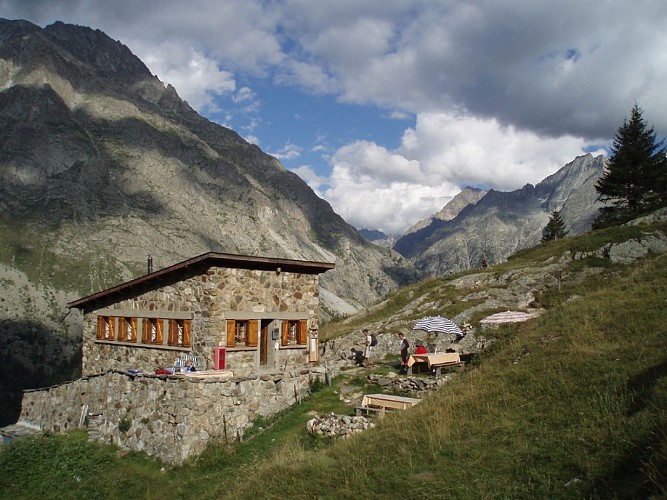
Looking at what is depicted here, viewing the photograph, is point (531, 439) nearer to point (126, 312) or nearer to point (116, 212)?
point (126, 312)

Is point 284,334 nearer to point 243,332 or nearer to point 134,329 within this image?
point 243,332

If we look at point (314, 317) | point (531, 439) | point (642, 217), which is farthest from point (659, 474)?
point (642, 217)

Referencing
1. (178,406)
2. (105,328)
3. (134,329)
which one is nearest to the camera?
(178,406)

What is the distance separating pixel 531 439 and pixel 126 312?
21777 mm

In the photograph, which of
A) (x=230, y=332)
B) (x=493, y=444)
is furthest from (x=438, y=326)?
(x=493, y=444)

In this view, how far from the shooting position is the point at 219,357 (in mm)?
20391

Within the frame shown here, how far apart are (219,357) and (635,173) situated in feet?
130

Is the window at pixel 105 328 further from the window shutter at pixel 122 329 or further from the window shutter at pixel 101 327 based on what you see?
the window shutter at pixel 122 329

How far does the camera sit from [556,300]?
29859 mm

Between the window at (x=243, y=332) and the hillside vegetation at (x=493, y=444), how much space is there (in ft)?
12.8

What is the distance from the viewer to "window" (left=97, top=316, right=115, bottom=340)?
27109mm

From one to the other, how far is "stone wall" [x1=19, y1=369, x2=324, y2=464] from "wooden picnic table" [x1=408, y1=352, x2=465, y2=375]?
3.94 metres

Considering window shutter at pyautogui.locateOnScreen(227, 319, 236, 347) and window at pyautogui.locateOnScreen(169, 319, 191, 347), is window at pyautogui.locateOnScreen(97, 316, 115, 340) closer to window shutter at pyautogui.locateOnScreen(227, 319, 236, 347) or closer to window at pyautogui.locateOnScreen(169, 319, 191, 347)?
window at pyautogui.locateOnScreen(169, 319, 191, 347)

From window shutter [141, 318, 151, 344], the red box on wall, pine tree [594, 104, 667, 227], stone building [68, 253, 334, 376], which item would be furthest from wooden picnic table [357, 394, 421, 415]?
pine tree [594, 104, 667, 227]
